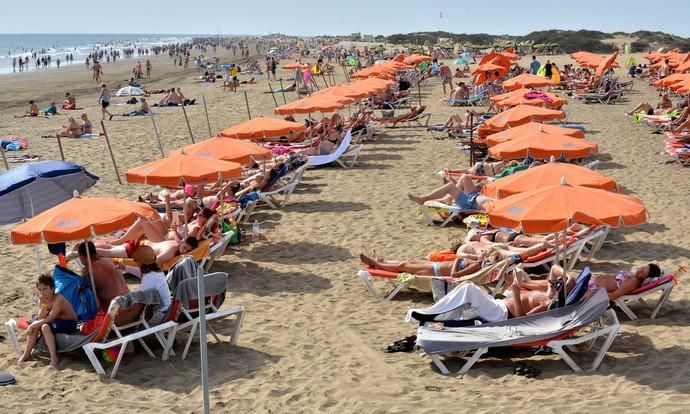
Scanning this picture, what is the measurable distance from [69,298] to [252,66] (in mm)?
44635

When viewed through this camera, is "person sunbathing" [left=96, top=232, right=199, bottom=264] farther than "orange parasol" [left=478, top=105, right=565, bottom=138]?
No

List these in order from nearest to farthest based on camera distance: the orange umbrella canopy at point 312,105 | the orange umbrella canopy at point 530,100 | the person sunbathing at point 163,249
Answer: the person sunbathing at point 163,249 < the orange umbrella canopy at point 312,105 < the orange umbrella canopy at point 530,100

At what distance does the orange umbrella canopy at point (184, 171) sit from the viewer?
8328 millimetres

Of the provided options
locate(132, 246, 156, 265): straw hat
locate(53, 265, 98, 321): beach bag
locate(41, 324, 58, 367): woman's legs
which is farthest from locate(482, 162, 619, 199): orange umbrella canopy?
locate(41, 324, 58, 367): woman's legs

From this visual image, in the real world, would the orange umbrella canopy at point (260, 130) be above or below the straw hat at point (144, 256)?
above

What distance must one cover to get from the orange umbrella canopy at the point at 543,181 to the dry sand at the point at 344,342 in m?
1.25

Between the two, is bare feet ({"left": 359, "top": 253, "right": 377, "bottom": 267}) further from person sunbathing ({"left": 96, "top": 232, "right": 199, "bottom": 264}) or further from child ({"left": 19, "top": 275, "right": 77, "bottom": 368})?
child ({"left": 19, "top": 275, "right": 77, "bottom": 368})

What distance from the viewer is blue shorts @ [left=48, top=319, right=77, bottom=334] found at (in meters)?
6.14

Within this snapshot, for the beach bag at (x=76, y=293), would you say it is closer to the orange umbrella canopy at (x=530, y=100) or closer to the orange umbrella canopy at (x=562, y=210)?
the orange umbrella canopy at (x=562, y=210)

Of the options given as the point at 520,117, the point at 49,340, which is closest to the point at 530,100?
the point at 520,117

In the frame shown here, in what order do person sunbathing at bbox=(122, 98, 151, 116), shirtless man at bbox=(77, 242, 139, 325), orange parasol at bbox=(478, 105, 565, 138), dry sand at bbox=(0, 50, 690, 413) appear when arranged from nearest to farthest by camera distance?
dry sand at bbox=(0, 50, 690, 413) → shirtless man at bbox=(77, 242, 139, 325) → orange parasol at bbox=(478, 105, 565, 138) → person sunbathing at bbox=(122, 98, 151, 116)

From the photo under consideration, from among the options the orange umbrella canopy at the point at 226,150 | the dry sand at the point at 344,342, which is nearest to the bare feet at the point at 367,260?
the dry sand at the point at 344,342

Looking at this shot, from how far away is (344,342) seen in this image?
658 centimetres

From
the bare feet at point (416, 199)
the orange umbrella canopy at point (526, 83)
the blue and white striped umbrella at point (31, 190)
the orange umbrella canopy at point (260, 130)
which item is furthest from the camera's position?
the orange umbrella canopy at point (526, 83)
